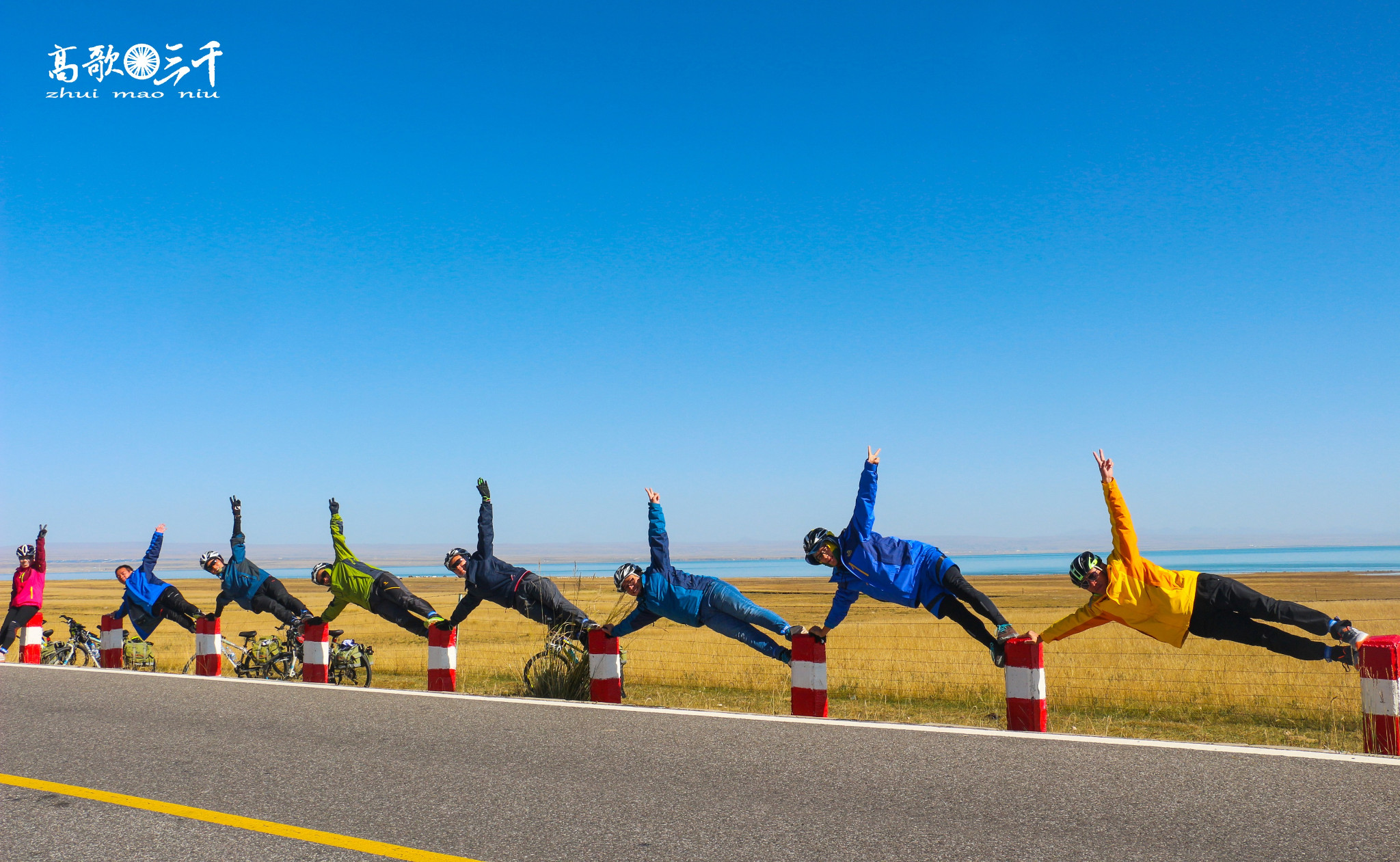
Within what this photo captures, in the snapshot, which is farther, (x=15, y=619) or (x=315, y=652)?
(x=15, y=619)

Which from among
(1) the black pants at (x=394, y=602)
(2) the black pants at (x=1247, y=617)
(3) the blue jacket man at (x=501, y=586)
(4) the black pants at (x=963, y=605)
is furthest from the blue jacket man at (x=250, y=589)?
(2) the black pants at (x=1247, y=617)

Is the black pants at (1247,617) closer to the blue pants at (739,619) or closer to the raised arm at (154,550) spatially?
the blue pants at (739,619)

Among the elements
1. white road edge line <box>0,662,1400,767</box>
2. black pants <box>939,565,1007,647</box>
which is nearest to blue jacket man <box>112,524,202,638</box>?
white road edge line <box>0,662,1400,767</box>

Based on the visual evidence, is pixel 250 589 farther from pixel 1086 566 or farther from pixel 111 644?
pixel 1086 566

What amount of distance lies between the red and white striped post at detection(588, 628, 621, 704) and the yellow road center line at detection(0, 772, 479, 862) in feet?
15.1

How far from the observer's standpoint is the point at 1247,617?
26.0 ft

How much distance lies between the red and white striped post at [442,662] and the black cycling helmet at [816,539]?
4.21 metres

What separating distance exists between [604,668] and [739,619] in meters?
1.46

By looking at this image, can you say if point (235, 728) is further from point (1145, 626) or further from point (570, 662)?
point (1145, 626)

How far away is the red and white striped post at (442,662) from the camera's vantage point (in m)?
10.7

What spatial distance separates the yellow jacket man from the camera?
776 centimetres

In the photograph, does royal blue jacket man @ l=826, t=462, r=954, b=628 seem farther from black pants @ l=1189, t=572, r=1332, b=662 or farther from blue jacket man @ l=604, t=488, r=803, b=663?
black pants @ l=1189, t=572, r=1332, b=662

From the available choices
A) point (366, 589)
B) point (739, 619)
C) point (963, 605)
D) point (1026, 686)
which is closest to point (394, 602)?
point (366, 589)

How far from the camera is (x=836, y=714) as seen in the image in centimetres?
1105
